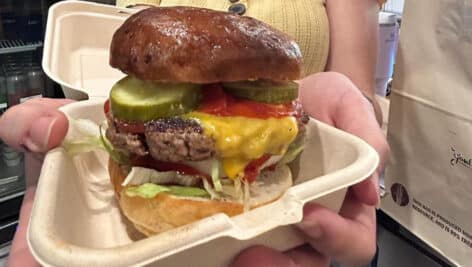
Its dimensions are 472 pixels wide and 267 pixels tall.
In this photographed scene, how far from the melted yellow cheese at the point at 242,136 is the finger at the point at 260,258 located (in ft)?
0.40

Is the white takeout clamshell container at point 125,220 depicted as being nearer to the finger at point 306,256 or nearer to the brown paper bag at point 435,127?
the finger at point 306,256

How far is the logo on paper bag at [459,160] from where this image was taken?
1044 mm

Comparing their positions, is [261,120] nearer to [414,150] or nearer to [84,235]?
[84,235]

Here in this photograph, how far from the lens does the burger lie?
675mm

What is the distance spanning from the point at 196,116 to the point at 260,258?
0.21m

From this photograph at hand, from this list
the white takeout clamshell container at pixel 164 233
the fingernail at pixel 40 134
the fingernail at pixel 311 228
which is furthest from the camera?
the fingernail at pixel 40 134

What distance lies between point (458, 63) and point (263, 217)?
2.19 feet

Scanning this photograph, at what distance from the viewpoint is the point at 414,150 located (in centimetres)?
120

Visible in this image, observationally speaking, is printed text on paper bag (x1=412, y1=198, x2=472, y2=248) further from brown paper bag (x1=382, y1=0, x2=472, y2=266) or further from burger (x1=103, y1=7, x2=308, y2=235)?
burger (x1=103, y1=7, x2=308, y2=235)

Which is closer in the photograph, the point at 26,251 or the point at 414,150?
the point at 26,251

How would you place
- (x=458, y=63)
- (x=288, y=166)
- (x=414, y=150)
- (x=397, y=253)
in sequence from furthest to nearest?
(x=397, y=253) < (x=414, y=150) < (x=458, y=63) < (x=288, y=166)

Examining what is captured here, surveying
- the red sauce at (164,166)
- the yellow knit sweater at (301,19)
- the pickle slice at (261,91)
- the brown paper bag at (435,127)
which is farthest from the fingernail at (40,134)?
the brown paper bag at (435,127)

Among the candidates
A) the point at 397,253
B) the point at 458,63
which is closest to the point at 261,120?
the point at 458,63

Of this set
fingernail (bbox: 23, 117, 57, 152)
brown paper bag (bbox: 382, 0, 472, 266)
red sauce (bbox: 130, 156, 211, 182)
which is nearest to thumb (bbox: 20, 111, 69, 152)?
fingernail (bbox: 23, 117, 57, 152)
